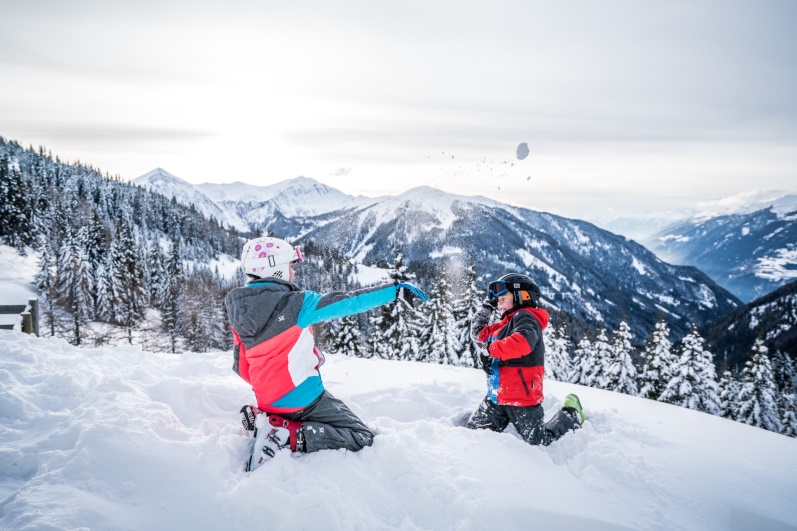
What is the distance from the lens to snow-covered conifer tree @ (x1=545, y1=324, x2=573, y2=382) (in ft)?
88.9

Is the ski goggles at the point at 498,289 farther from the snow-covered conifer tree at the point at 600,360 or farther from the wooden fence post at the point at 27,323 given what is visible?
the snow-covered conifer tree at the point at 600,360

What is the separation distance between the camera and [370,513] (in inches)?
130

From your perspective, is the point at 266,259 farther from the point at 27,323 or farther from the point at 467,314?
the point at 467,314

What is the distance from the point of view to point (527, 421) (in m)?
5.07

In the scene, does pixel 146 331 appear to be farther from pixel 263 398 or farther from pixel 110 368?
pixel 263 398

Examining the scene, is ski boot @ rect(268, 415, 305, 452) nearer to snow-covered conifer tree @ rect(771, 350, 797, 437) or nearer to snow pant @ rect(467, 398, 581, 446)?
snow pant @ rect(467, 398, 581, 446)

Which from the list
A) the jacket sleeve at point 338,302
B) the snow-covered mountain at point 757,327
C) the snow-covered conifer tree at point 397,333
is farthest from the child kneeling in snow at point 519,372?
the snow-covered mountain at point 757,327

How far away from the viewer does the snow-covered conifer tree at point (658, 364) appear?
23641mm

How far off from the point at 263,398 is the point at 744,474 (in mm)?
5641

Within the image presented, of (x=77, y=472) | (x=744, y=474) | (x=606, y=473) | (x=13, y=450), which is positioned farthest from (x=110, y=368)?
(x=744, y=474)

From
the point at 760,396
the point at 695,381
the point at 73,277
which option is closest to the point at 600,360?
the point at 695,381

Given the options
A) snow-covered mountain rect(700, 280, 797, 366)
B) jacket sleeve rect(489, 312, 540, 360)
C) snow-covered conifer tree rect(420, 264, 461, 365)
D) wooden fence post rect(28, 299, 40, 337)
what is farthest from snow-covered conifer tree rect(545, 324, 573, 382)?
snow-covered mountain rect(700, 280, 797, 366)

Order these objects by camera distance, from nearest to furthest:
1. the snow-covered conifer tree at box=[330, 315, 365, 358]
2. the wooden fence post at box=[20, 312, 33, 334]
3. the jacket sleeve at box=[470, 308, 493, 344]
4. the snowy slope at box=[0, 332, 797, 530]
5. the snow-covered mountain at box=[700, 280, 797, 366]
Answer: the snowy slope at box=[0, 332, 797, 530] → the jacket sleeve at box=[470, 308, 493, 344] → the wooden fence post at box=[20, 312, 33, 334] → the snow-covered conifer tree at box=[330, 315, 365, 358] → the snow-covered mountain at box=[700, 280, 797, 366]

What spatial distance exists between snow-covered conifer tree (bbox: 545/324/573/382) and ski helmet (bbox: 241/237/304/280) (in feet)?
82.8
